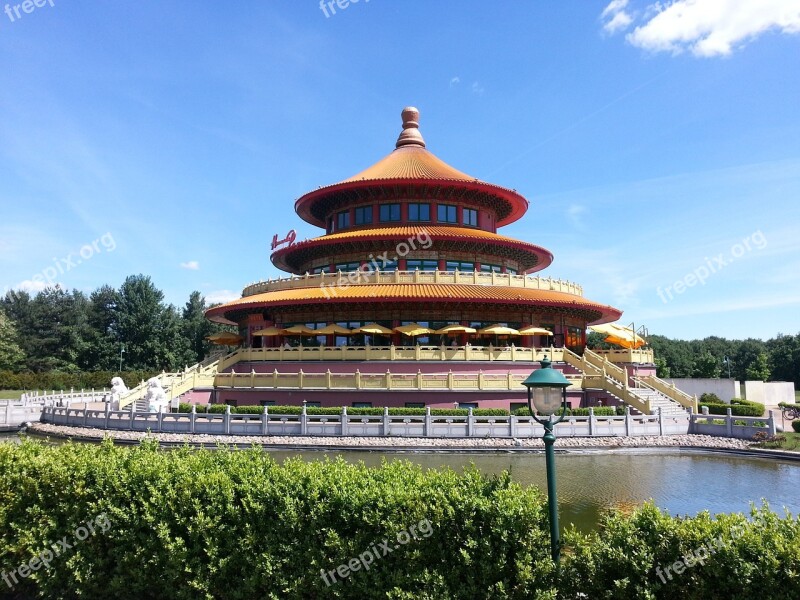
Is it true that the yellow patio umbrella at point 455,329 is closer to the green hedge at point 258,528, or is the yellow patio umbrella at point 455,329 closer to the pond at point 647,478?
the pond at point 647,478

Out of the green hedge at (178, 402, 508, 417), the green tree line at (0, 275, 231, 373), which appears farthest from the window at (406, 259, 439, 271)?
the green tree line at (0, 275, 231, 373)

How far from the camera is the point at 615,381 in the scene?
32000 mm

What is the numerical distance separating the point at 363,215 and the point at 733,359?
107 meters

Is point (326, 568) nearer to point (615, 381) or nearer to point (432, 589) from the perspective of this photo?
point (432, 589)

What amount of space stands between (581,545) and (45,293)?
104 meters

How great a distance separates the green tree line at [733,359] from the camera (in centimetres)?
7316

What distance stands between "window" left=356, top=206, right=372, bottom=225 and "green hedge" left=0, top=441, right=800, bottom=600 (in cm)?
3560

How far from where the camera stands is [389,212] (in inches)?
1740

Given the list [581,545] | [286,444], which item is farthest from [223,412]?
[581,545]

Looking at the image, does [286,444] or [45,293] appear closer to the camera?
[286,444]

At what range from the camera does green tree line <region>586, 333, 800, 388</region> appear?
73.2 metres

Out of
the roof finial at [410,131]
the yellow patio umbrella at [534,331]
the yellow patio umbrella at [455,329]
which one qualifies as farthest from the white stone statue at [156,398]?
the roof finial at [410,131]

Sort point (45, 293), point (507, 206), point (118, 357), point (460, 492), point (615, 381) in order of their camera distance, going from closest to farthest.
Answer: point (460, 492) → point (615, 381) → point (507, 206) → point (118, 357) → point (45, 293)

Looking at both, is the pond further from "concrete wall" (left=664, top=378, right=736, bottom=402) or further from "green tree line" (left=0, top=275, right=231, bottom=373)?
"green tree line" (left=0, top=275, right=231, bottom=373)
